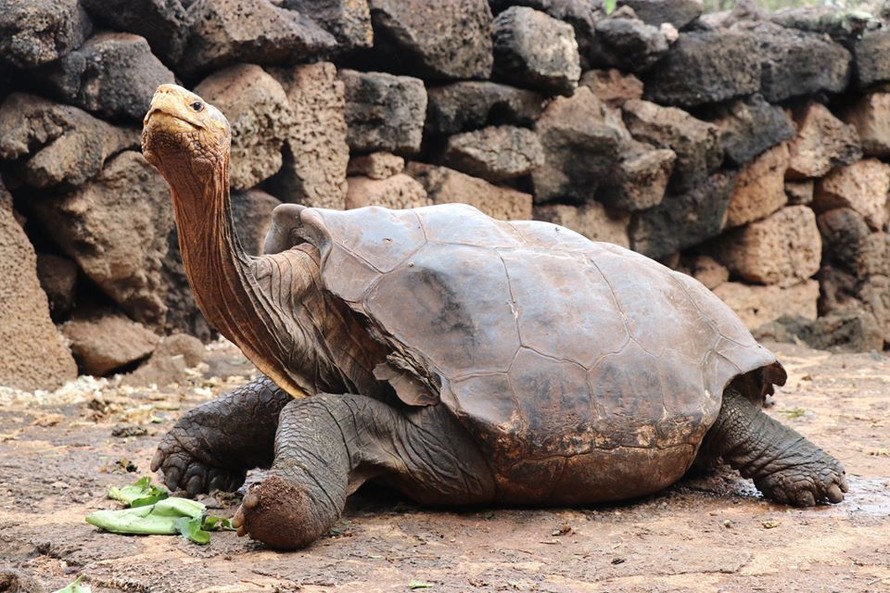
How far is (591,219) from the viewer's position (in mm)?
7867

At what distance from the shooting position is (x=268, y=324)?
3.00 m

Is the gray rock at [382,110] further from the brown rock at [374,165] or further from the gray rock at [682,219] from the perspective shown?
the gray rock at [682,219]

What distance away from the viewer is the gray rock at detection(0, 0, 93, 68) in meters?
4.83

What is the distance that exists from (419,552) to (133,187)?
3528mm

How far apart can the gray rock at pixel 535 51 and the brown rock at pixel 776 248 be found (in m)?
2.32

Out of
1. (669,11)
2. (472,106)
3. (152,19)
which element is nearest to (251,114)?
(152,19)

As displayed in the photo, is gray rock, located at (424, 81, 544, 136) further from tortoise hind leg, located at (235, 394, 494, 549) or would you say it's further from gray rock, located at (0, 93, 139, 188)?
tortoise hind leg, located at (235, 394, 494, 549)

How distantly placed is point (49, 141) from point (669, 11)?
204 inches

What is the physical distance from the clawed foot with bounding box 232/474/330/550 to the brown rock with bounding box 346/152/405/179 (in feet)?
13.7

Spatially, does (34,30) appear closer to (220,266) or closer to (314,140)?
(314,140)

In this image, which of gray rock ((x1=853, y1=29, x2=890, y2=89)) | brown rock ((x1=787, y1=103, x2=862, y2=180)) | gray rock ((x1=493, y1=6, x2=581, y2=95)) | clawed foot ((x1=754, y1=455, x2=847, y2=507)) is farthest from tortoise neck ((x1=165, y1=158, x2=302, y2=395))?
gray rock ((x1=853, y1=29, x2=890, y2=89))

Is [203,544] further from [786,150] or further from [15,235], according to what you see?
[786,150]

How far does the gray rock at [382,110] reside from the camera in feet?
21.0

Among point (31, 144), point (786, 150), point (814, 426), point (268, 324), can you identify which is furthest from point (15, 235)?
point (786, 150)
